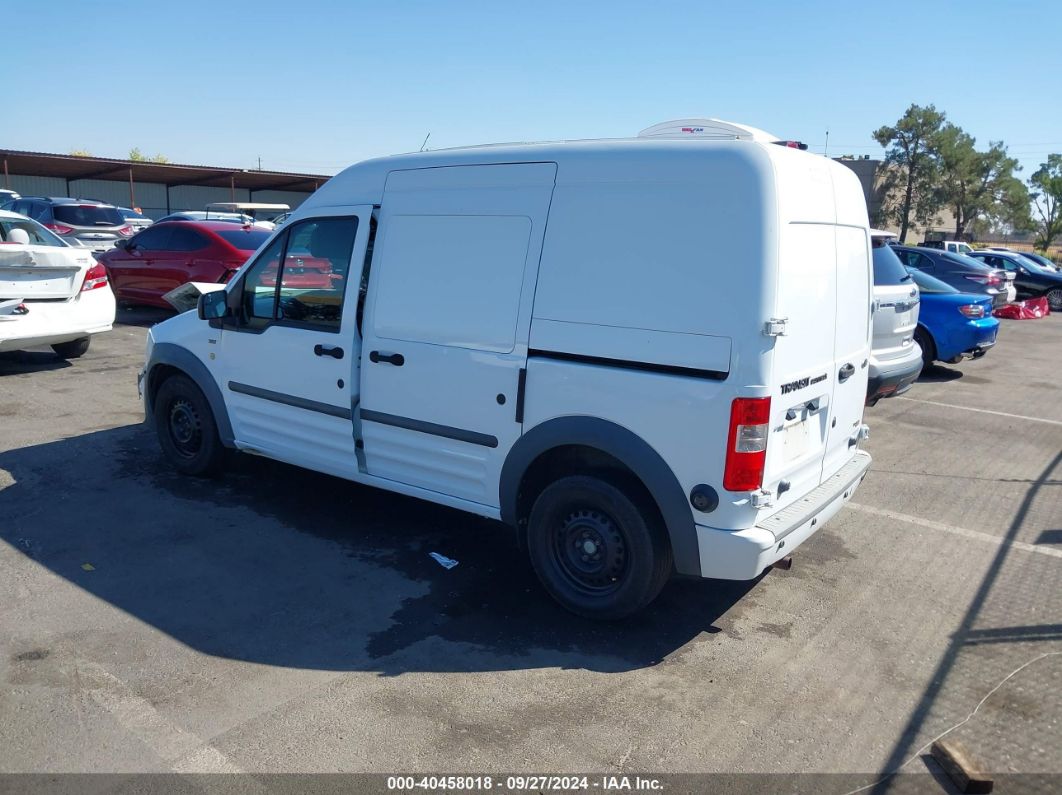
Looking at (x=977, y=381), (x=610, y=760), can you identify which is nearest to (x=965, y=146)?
(x=977, y=381)

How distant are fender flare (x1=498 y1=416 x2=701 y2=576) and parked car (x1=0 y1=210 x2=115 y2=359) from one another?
7.34m

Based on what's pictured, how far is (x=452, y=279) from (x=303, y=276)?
134cm

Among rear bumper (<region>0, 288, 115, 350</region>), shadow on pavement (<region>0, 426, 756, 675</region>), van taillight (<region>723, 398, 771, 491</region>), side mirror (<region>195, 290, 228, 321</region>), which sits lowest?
shadow on pavement (<region>0, 426, 756, 675</region>)

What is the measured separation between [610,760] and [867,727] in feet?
3.77

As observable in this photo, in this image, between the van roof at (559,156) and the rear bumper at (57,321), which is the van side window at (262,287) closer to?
the van roof at (559,156)

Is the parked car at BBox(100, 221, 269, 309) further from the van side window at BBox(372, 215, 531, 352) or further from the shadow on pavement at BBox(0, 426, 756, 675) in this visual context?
the van side window at BBox(372, 215, 531, 352)

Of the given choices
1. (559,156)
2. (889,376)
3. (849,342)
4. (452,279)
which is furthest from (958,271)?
(452,279)

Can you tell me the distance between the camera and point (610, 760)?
10.9 feet

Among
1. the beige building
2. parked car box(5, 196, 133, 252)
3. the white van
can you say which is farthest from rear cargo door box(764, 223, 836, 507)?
the beige building

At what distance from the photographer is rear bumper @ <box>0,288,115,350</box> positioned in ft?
29.9

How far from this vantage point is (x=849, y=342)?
4.81m

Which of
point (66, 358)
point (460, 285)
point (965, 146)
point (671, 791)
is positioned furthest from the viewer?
point (965, 146)

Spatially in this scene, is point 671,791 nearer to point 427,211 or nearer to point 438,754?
point 438,754

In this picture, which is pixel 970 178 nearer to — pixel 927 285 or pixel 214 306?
pixel 927 285
